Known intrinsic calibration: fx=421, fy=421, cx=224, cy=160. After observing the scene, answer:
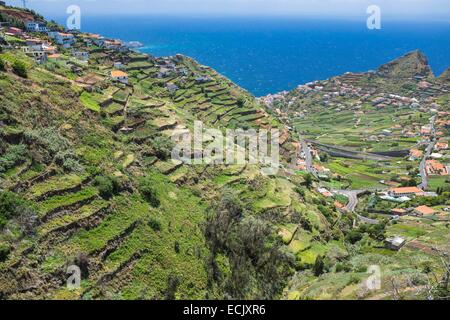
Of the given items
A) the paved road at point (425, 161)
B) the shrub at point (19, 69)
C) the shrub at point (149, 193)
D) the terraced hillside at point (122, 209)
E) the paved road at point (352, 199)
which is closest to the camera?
the terraced hillside at point (122, 209)

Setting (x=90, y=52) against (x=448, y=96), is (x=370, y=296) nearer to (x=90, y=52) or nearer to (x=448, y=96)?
(x=90, y=52)

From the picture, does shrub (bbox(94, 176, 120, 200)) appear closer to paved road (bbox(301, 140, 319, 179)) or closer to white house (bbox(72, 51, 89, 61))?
white house (bbox(72, 51, 89, 61))

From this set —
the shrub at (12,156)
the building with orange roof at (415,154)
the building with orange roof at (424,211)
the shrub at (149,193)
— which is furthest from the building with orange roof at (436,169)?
the shrub at (12,156)

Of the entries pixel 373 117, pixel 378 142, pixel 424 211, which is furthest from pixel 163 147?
pixel 373 117

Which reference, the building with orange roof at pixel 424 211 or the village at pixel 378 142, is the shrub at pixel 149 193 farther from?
the building with orange roof at pixel 424 211

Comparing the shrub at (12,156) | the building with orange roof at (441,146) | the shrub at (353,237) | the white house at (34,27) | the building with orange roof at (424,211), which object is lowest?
the building with orange roof at (441,146)

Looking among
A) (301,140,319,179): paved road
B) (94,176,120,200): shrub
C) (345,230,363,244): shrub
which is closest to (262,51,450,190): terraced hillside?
(301,140,319,179): paved road

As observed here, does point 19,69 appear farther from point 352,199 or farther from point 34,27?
point 352,199
